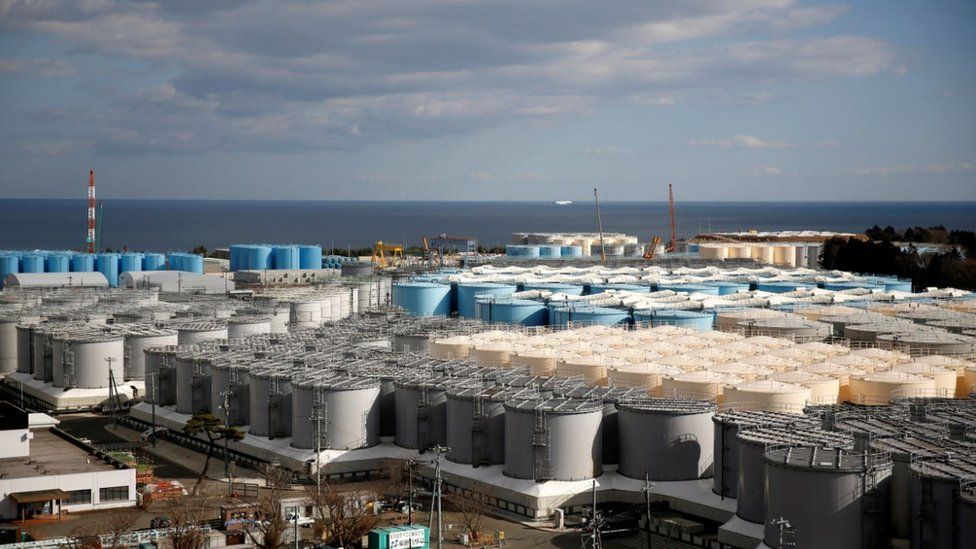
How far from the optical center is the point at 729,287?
147ft

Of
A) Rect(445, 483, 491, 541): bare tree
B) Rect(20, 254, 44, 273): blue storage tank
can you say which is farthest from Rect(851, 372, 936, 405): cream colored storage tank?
Rect(20, 254, 44, 273): blue storage tank

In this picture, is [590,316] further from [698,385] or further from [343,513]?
[343,513]

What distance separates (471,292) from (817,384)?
20.9 metres

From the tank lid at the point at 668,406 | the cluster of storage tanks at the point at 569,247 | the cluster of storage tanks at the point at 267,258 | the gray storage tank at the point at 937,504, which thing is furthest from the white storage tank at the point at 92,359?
the cluster of storage tanks at the point at 569,247

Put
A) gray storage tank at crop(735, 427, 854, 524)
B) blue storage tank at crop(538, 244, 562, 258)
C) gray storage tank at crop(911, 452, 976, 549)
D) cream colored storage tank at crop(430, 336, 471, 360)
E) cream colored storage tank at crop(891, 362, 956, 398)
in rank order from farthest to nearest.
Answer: blue storage tank at crop(538, 244, 562, 258), cream colored storage tank at crop(430, 336, 471, 360), cream colored storage tank at crop(891, 362, 956, 398), gray storage tank at crop(735, 427, 854, 524), gray storage tank at crop(911, 452, 976, 549)

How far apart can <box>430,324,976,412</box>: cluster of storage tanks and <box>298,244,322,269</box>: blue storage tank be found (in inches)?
1262

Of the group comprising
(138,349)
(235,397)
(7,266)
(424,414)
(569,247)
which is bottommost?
(235,397)

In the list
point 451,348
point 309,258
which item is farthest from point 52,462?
point 309,258

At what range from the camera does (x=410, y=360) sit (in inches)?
1053

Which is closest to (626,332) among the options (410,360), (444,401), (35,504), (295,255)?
(410,360)

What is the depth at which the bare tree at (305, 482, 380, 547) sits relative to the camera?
1794 centimetres

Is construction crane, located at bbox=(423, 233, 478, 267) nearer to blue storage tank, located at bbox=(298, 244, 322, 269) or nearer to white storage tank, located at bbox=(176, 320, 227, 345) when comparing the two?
blue storage tank, located at bbox=(298, 244, 322, 269)

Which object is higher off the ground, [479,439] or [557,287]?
[557,287]

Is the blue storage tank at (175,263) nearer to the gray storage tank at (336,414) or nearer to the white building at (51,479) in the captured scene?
the white building at (51,479)
